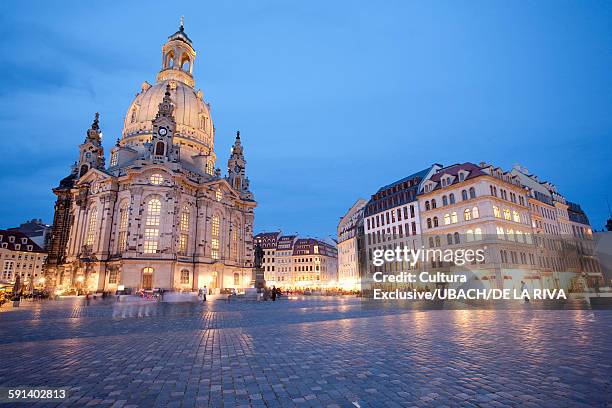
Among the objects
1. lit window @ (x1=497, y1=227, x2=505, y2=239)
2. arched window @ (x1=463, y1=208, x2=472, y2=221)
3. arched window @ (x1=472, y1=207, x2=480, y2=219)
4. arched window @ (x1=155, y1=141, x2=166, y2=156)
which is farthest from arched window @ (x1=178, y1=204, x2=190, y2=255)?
lit window @ (x1=497, y1=227, x2=505, y2=239)

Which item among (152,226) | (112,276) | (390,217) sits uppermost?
(390,217)

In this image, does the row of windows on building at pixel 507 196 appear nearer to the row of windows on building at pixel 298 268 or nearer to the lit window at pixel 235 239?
the lit window at pixel 235 239

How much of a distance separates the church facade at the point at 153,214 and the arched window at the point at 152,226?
148 millimetres

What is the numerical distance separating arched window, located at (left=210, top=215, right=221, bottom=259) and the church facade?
0.19m

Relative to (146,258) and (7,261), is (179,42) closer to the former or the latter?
(146,258)

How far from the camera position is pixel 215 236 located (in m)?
62.0

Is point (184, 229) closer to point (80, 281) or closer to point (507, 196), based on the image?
point (80, 281)

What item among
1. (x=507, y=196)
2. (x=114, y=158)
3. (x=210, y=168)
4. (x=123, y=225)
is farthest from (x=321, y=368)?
(x=210, y=168)

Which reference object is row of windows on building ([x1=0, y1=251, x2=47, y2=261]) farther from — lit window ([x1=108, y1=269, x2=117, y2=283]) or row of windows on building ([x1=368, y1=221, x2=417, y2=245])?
row of windows on building ([x1=368, y1=221, x2=417, y2=245])

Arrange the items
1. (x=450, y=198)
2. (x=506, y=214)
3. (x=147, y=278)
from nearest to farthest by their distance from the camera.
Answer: (x=506, y=214), (x=450, y=198), (x=147, y=278)

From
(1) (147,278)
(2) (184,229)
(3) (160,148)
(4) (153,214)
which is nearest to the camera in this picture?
(1) (147,278)

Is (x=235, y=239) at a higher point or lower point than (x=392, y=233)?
higher

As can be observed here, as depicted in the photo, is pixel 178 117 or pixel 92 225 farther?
pixel 178 117

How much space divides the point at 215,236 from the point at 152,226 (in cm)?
1258
